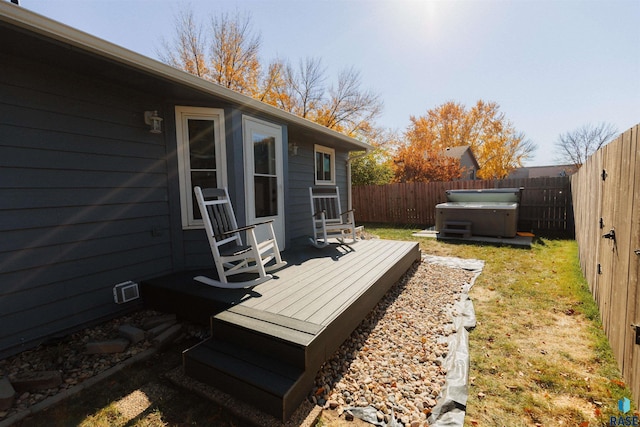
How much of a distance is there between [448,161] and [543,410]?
1398cm

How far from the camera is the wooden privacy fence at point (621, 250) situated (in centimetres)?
162

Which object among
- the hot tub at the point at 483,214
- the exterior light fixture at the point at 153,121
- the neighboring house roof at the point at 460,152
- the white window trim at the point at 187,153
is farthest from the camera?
the neighboring house roof at the point at 460,152

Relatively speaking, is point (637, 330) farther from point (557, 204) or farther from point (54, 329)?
point (557, 204)

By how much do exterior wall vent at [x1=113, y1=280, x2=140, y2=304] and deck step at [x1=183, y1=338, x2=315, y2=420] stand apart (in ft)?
4.45

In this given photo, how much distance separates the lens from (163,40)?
12164mm

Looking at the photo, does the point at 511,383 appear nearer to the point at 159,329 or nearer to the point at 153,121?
the point at 159,329

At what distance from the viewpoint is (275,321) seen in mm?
2025

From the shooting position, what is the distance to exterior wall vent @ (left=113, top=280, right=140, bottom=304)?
9.21 ft

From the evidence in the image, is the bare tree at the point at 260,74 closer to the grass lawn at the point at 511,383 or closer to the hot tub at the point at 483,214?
the hot tub at the point at 483,214

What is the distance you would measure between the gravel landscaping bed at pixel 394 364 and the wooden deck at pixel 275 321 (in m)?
0.17

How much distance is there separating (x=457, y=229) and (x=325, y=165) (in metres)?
3.46

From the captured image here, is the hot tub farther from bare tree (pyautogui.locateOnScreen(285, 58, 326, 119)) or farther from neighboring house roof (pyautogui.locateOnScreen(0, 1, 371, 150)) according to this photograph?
bare tree (pyautogui.locateOnScreen(285, 58, 326, 119))

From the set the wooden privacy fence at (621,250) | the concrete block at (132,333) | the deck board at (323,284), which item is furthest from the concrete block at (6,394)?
the wooden privacy fence at (621,250)

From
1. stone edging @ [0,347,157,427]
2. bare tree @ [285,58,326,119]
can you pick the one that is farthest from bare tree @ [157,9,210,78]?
stone edging @ [0,347,157,427]
